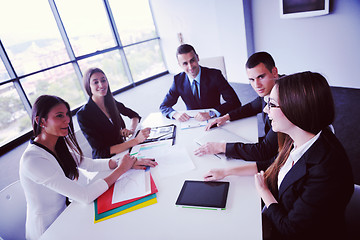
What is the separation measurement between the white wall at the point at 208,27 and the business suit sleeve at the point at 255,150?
Answer: 3.49 m

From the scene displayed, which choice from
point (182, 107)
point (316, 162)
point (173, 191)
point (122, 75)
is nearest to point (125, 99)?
point (122, 75)

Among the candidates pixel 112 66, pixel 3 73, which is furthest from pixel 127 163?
pixel 112 66

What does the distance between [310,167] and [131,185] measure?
92 cm

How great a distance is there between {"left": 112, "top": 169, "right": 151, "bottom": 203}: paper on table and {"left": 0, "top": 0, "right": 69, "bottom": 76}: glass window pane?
442 cm

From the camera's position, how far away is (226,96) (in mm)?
2311

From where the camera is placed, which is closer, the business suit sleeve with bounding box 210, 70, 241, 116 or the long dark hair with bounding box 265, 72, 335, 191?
the long dark hair with bounding box 265, 72, 335, 191

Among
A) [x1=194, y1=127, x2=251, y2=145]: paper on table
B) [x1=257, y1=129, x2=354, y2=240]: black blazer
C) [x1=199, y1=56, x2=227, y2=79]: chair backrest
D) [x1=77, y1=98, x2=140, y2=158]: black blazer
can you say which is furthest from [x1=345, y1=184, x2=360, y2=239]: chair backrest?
[x1=199, y1=56, x2=227, y2=79]: chair backrest

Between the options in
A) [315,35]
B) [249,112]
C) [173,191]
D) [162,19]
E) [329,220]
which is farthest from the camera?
[162,19]

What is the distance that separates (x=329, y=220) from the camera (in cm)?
86

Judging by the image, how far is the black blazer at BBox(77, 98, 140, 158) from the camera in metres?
1.88

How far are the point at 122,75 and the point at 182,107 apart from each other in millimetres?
2638

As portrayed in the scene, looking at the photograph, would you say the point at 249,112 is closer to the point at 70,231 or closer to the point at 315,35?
the point at 70,231

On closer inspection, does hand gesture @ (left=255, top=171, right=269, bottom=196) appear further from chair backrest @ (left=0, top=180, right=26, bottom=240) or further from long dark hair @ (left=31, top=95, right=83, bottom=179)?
chair backrest @ (left=0, top=180, right=26, bottom=240)

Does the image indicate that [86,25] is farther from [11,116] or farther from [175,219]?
[175,219]
